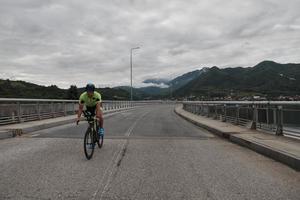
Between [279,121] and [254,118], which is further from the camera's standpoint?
[254,118]

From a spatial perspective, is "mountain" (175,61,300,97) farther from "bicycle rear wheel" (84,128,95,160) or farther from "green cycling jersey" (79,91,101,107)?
"bicycle rear wheel" (84,128,95,160)

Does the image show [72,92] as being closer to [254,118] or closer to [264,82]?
[264,82]

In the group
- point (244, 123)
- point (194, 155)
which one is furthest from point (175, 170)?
point (244, 123)

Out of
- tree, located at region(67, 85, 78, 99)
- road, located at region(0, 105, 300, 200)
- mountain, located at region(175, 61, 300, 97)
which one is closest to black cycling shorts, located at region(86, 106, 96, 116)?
road, located at region(0, 105, 300, 200)

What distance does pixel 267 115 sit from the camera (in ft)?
44.4

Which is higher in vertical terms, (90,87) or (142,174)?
(90,87)

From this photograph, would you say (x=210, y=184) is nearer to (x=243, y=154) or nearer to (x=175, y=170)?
(x=175, y=170)

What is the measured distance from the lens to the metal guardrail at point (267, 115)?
37.4 feet

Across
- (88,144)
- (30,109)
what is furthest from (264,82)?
(88,144)

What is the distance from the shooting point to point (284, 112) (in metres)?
12.1

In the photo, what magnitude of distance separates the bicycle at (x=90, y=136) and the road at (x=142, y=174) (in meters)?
0.24

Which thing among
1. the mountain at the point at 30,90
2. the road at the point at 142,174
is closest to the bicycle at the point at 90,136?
the road at the point at 142,174

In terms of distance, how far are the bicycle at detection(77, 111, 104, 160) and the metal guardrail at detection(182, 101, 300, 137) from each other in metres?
6.08

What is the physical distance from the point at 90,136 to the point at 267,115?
7.52m
